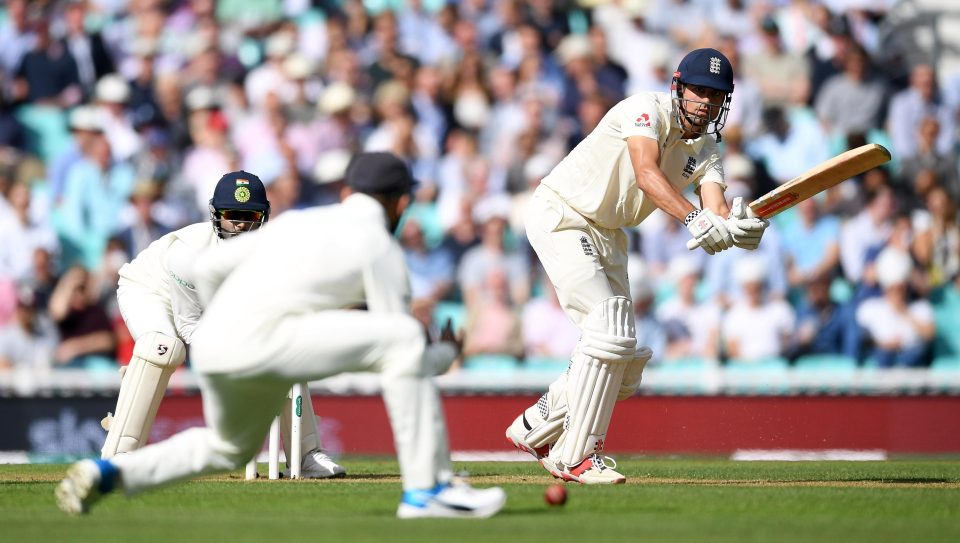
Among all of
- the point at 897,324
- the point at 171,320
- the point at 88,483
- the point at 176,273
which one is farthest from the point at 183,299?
the point at 897,324

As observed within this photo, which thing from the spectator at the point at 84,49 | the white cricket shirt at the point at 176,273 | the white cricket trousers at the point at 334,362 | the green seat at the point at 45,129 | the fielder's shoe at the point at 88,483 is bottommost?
the fielder's shoe at the point at 88,483

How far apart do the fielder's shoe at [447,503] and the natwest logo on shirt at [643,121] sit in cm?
285

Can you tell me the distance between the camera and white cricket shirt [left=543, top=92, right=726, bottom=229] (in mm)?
8016

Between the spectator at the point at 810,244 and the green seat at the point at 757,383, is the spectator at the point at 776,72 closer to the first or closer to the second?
the spectator at the point at 810,244

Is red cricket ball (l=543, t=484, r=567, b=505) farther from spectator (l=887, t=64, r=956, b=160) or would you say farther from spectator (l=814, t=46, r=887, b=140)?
spectator (l=887, t=64, r=956, b=160)

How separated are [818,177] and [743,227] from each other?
0.60 m

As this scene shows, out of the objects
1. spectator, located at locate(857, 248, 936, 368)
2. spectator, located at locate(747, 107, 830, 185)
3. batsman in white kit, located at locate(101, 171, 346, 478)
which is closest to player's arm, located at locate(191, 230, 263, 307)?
batsman in white kit, located at locate(101, 171, 346, 478)

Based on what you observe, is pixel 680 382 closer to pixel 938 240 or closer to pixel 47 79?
pixel 938 240

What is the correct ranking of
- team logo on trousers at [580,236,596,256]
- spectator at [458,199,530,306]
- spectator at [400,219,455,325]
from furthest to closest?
spectator at [400,219,455,325] → spectator at [458,199,530,306] → team logo on trousers at [580,236,596,256]

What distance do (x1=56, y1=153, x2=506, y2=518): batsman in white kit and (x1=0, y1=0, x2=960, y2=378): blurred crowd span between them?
744 cm

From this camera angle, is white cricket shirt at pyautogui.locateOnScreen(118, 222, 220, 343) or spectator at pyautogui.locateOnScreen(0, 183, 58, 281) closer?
white cricket shirt at pyautogui.locateOnScreen(118, 222, 220, 343)

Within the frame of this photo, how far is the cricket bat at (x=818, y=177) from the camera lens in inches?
300

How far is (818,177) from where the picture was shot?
25.4 ft

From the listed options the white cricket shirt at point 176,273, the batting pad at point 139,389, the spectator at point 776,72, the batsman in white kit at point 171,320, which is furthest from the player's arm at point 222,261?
the spectator at point 776,72
